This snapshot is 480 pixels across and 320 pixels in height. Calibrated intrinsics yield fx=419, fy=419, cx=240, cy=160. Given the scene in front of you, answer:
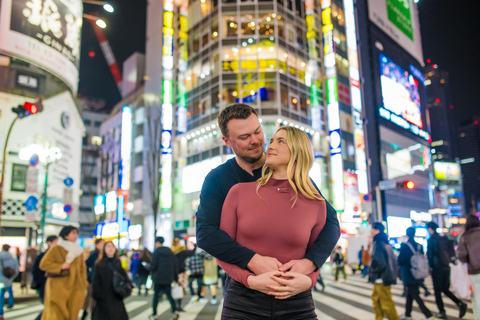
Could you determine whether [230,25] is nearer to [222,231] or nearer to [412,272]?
[412,272]

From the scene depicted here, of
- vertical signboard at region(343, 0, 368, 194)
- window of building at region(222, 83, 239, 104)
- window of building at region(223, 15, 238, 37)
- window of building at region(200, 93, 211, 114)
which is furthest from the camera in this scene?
vertical signboard at region(343, 0, 368, 194)

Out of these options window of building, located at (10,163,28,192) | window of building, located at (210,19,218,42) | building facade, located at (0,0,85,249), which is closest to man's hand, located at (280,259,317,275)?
building facade, located at (0,0,85,249)

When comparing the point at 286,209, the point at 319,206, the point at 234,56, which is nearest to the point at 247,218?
the point at 286,209

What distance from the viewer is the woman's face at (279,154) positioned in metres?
2.33

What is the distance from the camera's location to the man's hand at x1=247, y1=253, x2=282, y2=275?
6.81 feet

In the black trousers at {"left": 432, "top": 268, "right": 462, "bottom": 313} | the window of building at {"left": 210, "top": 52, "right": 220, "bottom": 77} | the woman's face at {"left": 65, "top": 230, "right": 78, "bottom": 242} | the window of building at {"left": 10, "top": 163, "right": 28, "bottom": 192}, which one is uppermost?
the window of building at {"left": 210, "top": 52, "right": 220, "bottom": 77}

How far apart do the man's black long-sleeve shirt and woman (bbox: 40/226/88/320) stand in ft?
16.2

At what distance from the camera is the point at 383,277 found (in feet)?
24.9

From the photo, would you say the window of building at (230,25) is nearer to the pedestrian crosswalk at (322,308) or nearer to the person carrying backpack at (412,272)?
the pedestrian crosswalk at (322,308)

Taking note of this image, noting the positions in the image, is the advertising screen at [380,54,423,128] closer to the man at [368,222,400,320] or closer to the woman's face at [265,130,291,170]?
the man at [368,222,400,320]

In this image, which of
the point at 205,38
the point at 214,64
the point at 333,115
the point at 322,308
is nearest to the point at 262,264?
the point at 322,308

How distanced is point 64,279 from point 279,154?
5.54 meters

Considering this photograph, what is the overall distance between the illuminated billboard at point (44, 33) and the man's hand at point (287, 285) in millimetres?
19635

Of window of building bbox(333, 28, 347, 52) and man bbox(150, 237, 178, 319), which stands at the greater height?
window of building bbox(333, 28, 347, 52)
